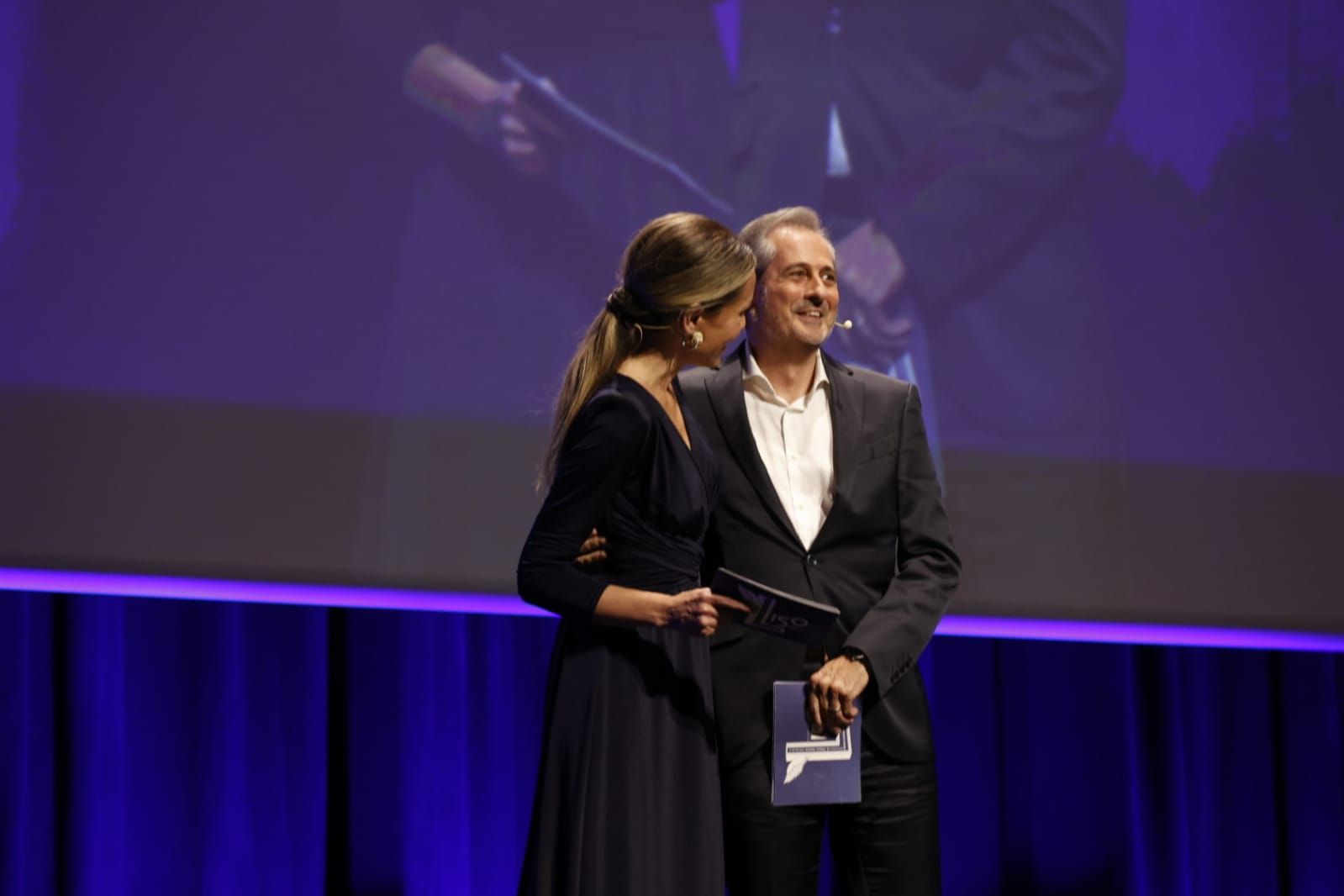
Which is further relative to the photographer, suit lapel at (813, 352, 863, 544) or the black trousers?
suit lapel at (813, 352, 863, 544)

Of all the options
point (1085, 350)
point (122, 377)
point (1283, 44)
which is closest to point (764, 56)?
point (1085, 350)

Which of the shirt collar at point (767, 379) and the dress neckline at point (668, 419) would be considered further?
the shirt collar at point (767, 379)

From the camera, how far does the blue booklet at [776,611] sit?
162 centimetres

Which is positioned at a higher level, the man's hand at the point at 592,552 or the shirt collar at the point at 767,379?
the shirt collar at the point at 767,379

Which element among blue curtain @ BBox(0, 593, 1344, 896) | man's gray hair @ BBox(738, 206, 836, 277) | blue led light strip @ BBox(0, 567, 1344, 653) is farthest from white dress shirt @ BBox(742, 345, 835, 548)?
blue curtain @ BBox(0, 593, 1344, 896)

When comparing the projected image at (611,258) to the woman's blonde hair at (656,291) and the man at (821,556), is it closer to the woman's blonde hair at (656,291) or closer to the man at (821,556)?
the man at (821,556)

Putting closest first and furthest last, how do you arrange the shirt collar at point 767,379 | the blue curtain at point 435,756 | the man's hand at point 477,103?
the shirt collar at point 767,379 → the man's hand at point 477,103 → the blue curtain at point 435,756

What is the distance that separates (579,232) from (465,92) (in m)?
0.42

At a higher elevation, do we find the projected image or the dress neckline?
the projected image

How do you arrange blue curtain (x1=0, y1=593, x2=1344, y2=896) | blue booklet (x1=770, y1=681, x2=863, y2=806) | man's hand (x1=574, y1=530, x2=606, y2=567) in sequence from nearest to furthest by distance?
man's hand (x1=574, y1=530, x2=606, y2=567) → blue booklet (x1=770, y1=681, x2=863, y2=806) → blue curtain (x1=0, y1=593, x2=1344, y2=896)

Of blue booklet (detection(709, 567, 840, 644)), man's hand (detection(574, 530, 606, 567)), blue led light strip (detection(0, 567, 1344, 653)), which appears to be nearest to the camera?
blue booklet (detection(709, 567, 840, 644))

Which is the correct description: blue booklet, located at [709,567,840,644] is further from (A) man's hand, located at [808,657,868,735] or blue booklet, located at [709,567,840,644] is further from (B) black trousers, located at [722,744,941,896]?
(B) black trousers, located at [722,744,941,896]

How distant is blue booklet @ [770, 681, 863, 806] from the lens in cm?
185

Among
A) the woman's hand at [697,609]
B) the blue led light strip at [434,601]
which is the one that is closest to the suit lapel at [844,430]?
the woman's hand at [697,609]
